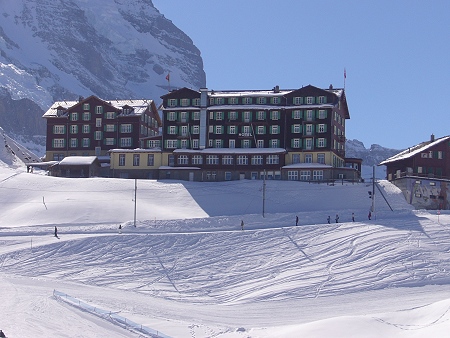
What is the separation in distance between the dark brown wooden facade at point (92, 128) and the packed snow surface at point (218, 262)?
77.1 feet

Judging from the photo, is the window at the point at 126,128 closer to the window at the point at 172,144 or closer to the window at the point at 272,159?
the window at the point at 172,144

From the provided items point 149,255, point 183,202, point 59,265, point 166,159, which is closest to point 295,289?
point 149,255

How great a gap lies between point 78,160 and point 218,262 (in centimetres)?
4715

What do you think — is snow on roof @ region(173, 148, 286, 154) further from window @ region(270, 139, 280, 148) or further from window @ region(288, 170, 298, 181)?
window @ region(288, 170, 298, 181)

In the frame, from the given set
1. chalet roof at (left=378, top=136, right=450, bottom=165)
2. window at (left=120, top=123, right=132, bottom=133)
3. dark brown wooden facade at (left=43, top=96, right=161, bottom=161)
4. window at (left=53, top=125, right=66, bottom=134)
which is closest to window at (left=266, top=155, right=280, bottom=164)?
chalet roof at (left=378, top=136, right=450, bottom=165)

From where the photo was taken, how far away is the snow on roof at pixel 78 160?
366 ft

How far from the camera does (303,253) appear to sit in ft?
234

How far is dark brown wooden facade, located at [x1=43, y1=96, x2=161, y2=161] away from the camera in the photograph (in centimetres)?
12375

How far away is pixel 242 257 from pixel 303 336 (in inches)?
974

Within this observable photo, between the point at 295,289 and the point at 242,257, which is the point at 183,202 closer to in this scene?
the point at 242,257

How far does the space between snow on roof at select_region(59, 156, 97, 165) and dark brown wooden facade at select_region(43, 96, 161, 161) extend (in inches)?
332

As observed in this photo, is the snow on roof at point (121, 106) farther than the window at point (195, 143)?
Yes

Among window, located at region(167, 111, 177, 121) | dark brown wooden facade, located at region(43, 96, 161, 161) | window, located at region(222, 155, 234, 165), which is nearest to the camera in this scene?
window, located at region(222, 155, 234, 165)

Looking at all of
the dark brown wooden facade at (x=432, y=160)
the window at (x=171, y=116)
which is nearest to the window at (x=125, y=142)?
the window at (x=171, y=116)
